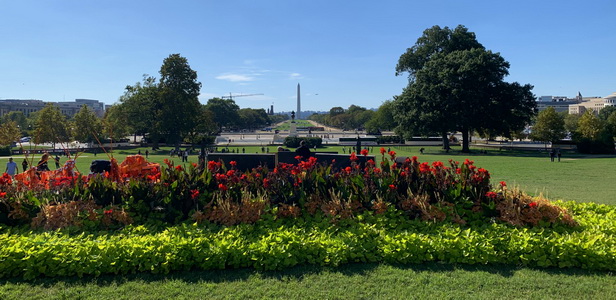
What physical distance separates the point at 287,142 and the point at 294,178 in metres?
49.5

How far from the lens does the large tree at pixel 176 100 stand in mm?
49125

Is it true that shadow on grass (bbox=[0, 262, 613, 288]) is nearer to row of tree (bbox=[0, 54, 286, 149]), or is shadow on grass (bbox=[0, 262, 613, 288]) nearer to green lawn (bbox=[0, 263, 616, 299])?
green lawn (bbox=[0, 263, 616, 299])

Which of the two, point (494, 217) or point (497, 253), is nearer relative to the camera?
point (497, 253)

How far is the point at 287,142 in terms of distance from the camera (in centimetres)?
5788

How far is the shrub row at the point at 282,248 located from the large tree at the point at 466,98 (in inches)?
1502

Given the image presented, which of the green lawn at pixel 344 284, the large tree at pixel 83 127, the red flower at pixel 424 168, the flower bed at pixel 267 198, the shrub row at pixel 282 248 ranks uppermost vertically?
the large tree at pixel 83 127

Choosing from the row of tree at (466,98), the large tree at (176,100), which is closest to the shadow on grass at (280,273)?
the row of tree at (466,98)

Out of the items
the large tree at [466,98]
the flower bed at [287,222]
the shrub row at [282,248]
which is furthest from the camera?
the large tree at [466,98]

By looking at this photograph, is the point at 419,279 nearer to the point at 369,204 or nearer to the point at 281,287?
the point at 281,287

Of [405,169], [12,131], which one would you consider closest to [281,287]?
[405,169]

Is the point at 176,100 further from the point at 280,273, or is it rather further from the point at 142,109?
the point at 280,273

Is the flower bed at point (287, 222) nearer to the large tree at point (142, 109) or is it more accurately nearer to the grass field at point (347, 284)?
the grass field at point (347, 284)

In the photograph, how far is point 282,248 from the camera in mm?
6121

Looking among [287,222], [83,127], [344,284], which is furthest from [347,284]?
[83,127]
